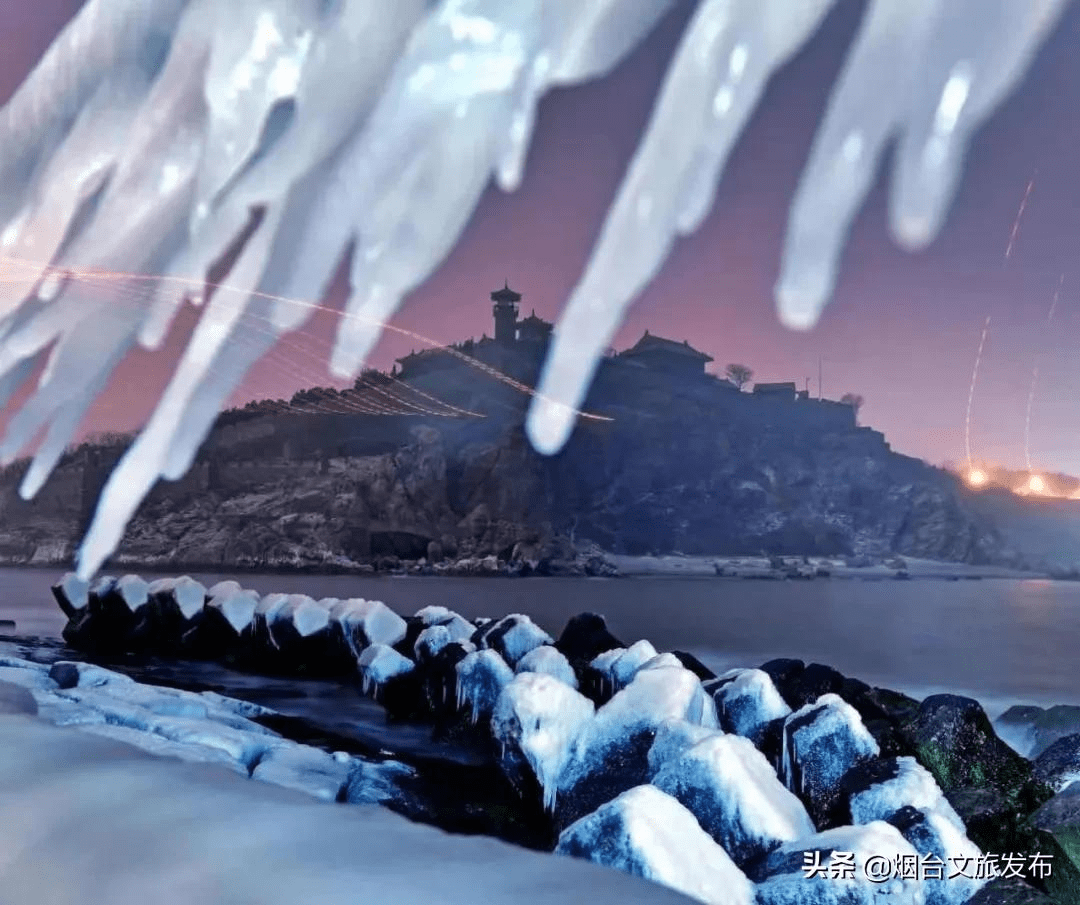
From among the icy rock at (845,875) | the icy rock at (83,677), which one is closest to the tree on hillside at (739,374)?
the icy rock at (845,875)

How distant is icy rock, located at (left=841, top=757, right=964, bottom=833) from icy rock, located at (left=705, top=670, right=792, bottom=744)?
1.49 feet

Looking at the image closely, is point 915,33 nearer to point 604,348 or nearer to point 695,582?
point 604,348

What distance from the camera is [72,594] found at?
408 centimetres

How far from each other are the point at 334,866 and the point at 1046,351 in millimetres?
2362

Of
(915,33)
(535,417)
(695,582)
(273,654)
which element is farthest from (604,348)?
(273,654)

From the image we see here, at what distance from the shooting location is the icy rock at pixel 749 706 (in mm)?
2400

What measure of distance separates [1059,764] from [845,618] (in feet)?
2.60

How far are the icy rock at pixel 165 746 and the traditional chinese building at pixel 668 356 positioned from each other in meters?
1.72

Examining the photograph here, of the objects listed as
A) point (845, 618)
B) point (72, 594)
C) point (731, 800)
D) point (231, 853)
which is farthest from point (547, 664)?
point (72, 594)

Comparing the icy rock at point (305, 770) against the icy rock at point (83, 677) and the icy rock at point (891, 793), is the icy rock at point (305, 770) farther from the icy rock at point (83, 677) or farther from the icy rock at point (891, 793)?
the icy rock at point (891, 793)

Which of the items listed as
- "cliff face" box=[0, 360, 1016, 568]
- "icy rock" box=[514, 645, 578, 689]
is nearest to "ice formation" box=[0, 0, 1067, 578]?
"cliff face" box=[0, 360, 1016, 568]

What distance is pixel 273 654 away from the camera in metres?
3.81

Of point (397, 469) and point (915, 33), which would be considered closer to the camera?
point (915, 33)

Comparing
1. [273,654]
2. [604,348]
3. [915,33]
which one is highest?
[915,33]
